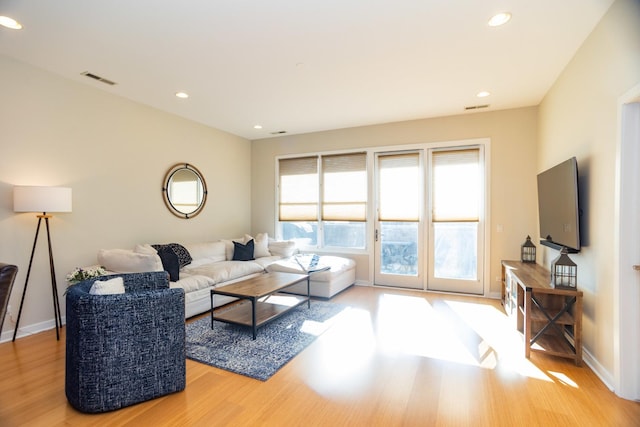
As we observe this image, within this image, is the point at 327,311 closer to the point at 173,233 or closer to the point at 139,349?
the point at 139,349

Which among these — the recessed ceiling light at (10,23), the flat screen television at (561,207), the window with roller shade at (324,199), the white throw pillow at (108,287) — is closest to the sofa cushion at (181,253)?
the white throw pillow at (108,287)

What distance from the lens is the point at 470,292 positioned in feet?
16.0

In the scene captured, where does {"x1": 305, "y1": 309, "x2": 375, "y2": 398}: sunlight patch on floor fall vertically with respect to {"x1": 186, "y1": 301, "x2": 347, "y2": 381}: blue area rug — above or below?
below

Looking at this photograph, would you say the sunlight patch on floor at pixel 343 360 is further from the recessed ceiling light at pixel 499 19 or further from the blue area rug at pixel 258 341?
the recessed ceiling light at pixel 499 19

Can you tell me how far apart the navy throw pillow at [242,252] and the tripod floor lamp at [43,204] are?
2426 mm

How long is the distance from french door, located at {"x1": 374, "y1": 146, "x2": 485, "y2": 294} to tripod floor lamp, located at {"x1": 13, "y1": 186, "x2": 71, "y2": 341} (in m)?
4.37

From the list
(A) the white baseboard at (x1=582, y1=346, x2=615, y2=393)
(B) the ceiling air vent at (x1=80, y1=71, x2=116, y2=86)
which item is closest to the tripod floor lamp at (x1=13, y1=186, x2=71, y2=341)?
(B) the ceiling air vent at (x1=80, y1=71, x2=116, y2=86)

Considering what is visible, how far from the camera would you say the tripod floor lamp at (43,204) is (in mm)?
2984

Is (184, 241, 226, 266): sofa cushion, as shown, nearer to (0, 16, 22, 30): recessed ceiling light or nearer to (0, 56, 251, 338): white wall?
(0, 56, 251, 338): white wall

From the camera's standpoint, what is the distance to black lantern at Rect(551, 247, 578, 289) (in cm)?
272

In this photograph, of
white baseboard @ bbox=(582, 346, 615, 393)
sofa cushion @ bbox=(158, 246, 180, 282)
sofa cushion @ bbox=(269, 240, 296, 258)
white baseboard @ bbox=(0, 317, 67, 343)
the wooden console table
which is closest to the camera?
white baseboard @ bbox=(582, 346, 615, 393)

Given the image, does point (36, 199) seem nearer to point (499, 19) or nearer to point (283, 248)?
point (283, 248)

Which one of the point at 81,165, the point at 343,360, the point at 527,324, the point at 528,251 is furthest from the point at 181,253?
the point at 528,251

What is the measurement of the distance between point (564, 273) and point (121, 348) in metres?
3.60
